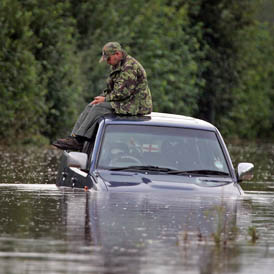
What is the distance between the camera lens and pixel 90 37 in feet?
136

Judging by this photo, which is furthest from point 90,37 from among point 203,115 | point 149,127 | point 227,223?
point 227,223

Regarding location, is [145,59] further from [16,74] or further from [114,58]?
[114,58]

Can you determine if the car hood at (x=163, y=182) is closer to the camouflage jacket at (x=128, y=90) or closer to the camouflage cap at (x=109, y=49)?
the camouflage jacket at (x=128, y=90)

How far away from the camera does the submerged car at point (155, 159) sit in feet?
38.4

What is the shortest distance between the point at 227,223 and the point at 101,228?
1.38 metres

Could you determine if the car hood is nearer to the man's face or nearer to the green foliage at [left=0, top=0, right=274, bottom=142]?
the man's face

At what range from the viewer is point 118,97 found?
533 inches

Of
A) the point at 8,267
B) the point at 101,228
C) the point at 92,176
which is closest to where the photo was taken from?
the point at 8,267

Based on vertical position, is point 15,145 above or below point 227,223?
below

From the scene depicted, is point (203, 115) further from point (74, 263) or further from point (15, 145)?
point (74, 263)

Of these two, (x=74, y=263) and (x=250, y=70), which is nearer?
(x=74, y=263)

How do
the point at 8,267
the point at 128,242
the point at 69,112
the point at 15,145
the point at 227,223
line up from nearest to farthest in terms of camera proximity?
the point at 8,267
the point at 128,242
the point at 227,223
the point at 15,145
the point at 69,112

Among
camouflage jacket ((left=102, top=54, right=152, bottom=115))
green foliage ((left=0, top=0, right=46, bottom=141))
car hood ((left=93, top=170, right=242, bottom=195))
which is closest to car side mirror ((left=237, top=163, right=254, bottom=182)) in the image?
car hood ((left=93, top=170, right=242, bottom=195))

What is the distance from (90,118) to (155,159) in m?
1.19
